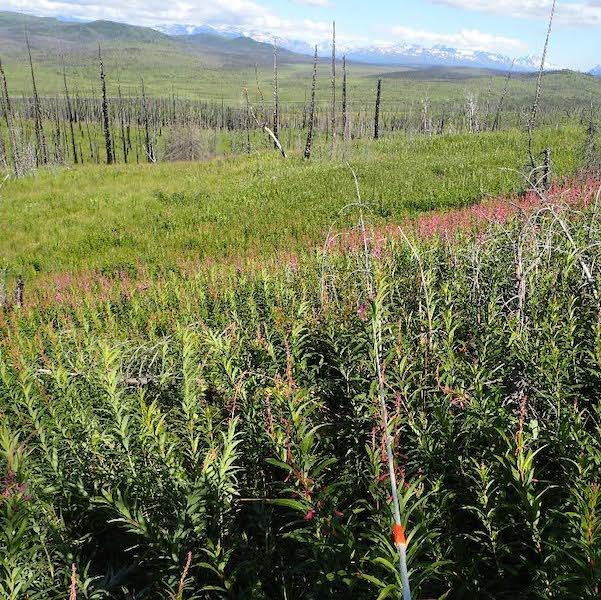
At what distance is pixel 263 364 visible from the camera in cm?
377

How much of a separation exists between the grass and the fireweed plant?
8.43 m

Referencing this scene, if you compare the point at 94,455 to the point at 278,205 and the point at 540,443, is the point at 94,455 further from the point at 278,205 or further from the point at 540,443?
the point at 278,205

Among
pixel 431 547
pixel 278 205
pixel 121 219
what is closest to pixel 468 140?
pixel 278 205

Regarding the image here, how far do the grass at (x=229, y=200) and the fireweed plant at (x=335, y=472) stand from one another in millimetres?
8434

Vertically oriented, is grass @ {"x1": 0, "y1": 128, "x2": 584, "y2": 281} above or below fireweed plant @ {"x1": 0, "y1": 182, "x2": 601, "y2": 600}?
below

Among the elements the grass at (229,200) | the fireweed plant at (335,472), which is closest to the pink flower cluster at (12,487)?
the fireweed plant at (335,472)

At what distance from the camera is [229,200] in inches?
715

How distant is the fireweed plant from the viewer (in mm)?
1893

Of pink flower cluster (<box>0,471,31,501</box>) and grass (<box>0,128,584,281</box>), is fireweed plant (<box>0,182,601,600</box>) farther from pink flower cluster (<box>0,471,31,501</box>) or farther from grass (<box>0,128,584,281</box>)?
grass (<box>0,128,584,281</box>)

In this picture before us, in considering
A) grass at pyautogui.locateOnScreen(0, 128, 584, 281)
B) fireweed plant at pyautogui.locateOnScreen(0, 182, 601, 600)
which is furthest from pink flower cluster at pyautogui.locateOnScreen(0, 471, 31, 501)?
grass at pyautogui.locateOnScreen(0, 128, 584, 281)

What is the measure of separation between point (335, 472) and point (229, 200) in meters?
16.3

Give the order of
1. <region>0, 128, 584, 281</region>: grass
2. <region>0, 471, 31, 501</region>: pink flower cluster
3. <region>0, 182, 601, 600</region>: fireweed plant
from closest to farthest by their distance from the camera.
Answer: <region>0, 182, 601, 600</region>: fireweed plant, <region>0, 471, 31, 501</region>: pink flower cluster, <region>0, 128, 584, 281</region>: grass

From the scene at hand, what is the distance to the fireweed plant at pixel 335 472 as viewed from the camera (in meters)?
1.89

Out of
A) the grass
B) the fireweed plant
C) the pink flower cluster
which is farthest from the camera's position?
the grass
